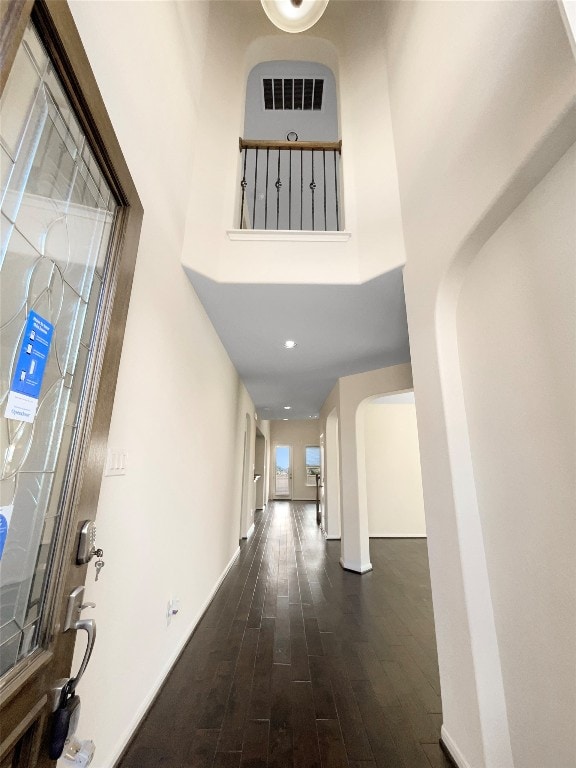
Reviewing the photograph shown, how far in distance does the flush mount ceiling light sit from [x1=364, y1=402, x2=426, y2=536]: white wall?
18.4 ft

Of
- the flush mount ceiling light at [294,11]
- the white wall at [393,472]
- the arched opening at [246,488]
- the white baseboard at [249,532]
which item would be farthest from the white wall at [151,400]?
the white wall at [393,472]

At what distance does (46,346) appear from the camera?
0.86 meters

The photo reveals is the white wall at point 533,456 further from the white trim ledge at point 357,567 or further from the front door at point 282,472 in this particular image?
the front door at point 282,472

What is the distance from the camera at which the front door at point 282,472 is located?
38.7ft

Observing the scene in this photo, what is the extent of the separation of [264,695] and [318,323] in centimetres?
279

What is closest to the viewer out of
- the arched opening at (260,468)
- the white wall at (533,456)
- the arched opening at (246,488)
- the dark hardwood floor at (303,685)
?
the white wall at (533,456)

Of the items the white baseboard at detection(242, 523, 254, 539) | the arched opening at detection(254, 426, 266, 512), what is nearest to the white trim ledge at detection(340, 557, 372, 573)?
the white baseboard at detection(242, 523, 254, 539)

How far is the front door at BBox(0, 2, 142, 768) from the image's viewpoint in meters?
0.75

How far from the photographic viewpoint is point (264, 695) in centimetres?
188

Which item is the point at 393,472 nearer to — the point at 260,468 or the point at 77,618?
the point at 260,468

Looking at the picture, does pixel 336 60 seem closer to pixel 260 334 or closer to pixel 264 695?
pixel 260 334

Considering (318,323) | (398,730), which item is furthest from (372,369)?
(398,730)

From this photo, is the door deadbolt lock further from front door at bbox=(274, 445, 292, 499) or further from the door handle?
front door at bbox=(274, 445, 292, 499)

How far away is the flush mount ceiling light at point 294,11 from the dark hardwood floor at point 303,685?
3.71 m
